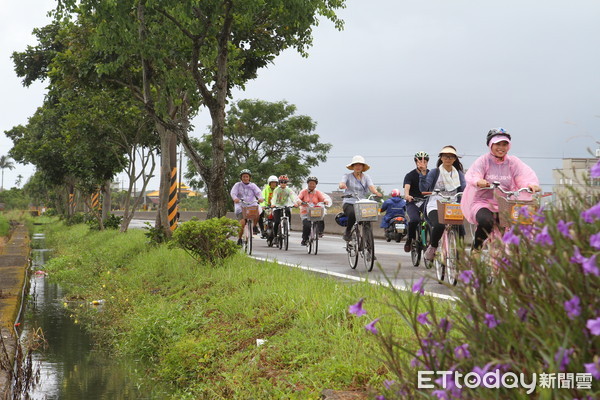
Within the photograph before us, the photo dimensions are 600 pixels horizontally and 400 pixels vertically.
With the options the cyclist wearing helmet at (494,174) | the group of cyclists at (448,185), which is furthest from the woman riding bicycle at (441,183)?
the cyclist wearing helmet at (494,174)

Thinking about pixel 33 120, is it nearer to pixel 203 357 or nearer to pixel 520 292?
pixel 203 357

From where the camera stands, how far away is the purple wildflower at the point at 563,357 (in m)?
1.90

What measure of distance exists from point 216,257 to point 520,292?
382 inches

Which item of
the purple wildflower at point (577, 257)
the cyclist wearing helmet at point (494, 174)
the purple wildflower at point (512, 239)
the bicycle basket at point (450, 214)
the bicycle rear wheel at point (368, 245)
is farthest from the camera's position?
the bicycle rear wheel at point (368, 245)

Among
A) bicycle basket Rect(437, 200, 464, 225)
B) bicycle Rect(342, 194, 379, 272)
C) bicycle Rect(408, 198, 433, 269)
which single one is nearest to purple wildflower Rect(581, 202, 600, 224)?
bicycle basket Rect(437, 200, 464, 225)

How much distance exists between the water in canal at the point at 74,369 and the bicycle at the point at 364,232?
4.32 metres

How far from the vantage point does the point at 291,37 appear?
17016 mm

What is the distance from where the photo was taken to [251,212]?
15.4m

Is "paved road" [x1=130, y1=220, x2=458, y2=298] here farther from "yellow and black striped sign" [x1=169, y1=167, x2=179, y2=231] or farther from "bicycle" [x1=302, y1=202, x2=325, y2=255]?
"yellow and black striped sign" [x1=169, y1=167, x2=179, y2=231]

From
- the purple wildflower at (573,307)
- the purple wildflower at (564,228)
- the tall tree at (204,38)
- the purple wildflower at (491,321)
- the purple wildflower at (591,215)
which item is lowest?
the purple wildflower at (491,321)

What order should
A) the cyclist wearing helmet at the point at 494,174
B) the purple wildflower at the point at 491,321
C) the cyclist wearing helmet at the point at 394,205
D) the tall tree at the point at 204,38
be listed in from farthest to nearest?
the cyclist wearing helmet at the point at 394,205 < the tall tree at the point at 204,38 < the cyclist wearing helmet at the point at 494,174 < the purple wildflower at the point at 491,321

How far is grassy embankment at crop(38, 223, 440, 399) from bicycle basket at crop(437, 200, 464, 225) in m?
1.68

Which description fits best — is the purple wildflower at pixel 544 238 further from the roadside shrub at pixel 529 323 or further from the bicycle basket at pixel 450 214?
the bicycle basket at pixel 450 214

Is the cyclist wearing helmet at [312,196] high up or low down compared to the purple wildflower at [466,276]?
up
